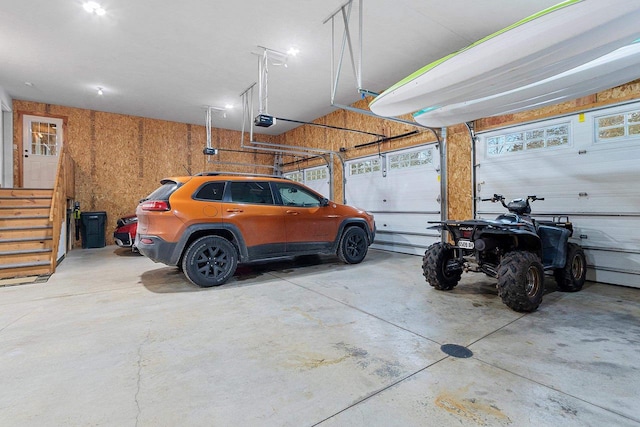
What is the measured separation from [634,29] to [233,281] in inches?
193

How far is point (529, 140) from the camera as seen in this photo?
484 centimetres

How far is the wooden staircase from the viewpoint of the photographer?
15.3ft

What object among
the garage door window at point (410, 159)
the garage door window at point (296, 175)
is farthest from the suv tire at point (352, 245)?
the garage door window at point (296, 175)

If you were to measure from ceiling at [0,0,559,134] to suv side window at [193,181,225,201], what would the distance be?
243cm

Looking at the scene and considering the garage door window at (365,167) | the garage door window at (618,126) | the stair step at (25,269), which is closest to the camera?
the garage door window at (618,126)

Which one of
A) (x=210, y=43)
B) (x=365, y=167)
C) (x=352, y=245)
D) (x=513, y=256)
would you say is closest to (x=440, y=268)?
(x=513, y=256)

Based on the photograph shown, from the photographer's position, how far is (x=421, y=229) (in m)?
6.43

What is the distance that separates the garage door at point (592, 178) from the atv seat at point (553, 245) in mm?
912

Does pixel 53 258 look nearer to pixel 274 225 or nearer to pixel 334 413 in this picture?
pixel 274 225

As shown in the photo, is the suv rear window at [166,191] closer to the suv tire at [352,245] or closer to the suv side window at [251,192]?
the suv side window at [251,192]

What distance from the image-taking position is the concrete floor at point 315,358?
5.07 ft

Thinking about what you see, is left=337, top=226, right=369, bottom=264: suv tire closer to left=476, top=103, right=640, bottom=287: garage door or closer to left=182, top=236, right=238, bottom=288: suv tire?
left=182, top=236, right=238, bottom=288: suv tire

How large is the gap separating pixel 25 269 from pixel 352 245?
5.38 m

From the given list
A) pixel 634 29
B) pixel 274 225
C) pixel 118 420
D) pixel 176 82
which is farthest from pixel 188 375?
pixel 176 82
